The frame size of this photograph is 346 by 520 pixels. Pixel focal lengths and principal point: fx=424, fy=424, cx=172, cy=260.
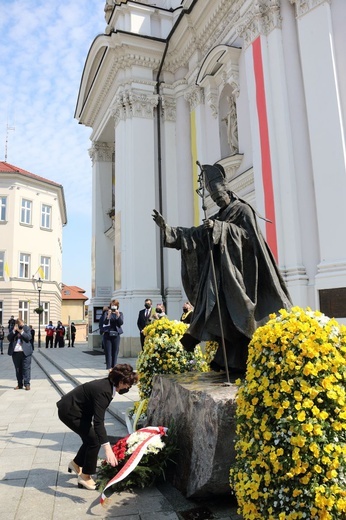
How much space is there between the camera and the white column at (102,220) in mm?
20562

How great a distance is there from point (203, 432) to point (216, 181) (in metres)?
2.21

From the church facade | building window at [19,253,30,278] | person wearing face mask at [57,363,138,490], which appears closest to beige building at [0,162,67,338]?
building window at [19,253,30,278]

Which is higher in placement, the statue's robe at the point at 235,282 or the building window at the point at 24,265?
the building window at the point at 24,265

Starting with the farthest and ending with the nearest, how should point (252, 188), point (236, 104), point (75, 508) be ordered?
point (236, 104) < point (252, 188) < point (75, 508)

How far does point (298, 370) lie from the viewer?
2.39 m

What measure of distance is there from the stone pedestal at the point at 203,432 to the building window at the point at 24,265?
34933 millimetres

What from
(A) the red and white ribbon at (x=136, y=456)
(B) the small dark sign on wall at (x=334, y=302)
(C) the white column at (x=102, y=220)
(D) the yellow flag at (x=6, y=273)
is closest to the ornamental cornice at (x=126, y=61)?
(C) the white column at (x=102, y=220)

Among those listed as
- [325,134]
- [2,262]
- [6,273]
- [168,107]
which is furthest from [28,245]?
[325,134]

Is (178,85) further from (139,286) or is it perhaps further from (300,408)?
(300,408)

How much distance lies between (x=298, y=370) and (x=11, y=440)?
14.2ft

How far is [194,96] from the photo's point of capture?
601 inches

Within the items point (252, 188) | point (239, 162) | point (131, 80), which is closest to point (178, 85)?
point (131, 80)

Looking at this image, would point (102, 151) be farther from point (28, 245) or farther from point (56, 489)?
point (56, 489)

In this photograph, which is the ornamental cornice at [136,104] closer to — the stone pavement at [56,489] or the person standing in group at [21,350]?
the person standing in group at [21,350]
